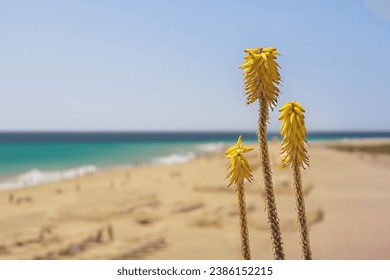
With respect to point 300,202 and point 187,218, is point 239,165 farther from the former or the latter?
point 187,218

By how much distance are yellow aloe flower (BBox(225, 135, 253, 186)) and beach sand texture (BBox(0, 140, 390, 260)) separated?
239 cm

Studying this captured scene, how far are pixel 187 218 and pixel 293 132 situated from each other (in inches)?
217

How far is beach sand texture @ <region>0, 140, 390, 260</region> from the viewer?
6078 mm

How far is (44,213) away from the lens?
915 cm

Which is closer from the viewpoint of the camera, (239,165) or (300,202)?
(300,202)

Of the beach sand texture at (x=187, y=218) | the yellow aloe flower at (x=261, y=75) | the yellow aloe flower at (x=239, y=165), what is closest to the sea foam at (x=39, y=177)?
the beach sand texture at (x=187, y=218)

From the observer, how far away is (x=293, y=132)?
2893 mm

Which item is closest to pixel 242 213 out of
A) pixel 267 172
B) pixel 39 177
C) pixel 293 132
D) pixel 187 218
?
pixel 267 172

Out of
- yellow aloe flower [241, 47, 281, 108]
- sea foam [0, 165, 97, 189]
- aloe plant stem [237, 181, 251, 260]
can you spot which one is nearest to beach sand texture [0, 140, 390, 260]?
sea foam [0, 165, 97, 189]

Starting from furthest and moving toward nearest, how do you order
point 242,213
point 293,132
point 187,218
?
1. point 187,218
2. point 293,132
3. point 242,213

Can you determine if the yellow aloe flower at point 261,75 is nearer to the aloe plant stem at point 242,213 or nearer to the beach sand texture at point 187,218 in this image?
the aloe plant stem at point 242,213
